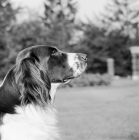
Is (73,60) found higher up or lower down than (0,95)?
higher up

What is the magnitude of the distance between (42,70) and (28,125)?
0.63 m

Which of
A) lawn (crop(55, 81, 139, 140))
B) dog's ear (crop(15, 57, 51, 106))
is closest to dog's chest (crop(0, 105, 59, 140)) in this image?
dog's ear (crop(15, 57, 51, 106))

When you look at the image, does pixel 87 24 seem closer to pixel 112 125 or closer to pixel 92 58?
pixel 92 58

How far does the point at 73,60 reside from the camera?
359cm

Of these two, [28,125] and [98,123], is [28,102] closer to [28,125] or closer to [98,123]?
[28,125]

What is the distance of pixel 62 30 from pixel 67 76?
42.4 m

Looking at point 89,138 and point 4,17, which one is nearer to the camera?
point 89,138

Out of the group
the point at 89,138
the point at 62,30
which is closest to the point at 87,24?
the point at 62,30

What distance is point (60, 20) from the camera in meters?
45.6

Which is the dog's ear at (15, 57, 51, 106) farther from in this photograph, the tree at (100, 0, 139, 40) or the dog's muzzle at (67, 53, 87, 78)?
the tree at (100, 0, 139, 40)

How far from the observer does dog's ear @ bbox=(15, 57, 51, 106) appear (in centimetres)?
303

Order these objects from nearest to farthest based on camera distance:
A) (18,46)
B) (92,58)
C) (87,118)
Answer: (87,118) → (18,46) → (92,58)

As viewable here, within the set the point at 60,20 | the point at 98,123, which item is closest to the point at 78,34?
the point at 60,20

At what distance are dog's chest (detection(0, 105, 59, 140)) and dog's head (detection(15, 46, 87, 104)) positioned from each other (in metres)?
0.14
